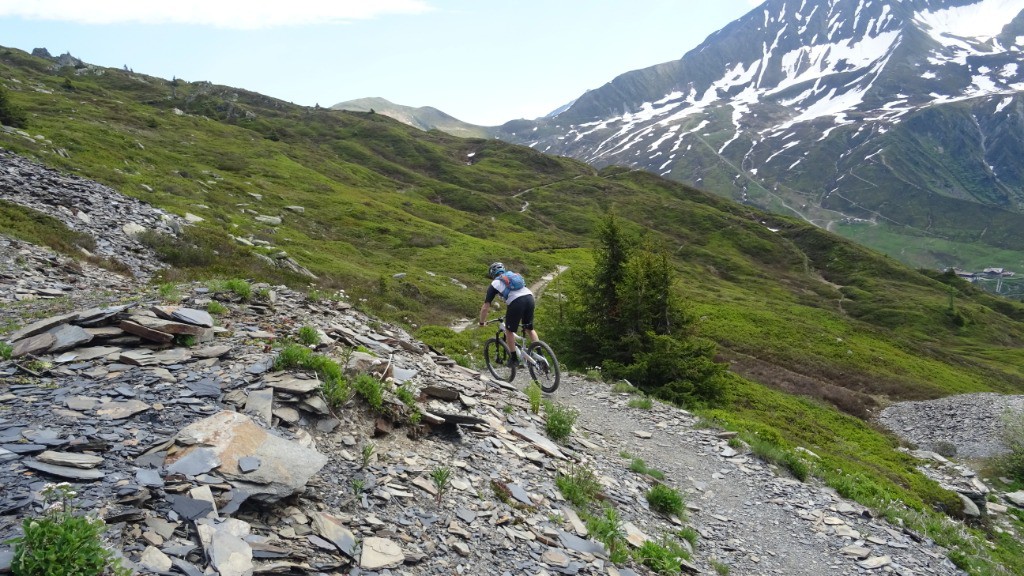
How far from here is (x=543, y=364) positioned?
1614 centimetres

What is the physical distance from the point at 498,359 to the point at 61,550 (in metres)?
13.3

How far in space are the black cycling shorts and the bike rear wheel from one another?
1.19 meters

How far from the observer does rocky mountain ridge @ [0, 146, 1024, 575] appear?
542 centimetres

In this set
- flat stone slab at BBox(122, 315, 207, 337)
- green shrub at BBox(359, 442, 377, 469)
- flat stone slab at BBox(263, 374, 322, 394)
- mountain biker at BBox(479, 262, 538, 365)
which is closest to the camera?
green shrub at BBox(359, 442, 377, 469)

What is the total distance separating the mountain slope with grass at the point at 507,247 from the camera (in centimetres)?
2891

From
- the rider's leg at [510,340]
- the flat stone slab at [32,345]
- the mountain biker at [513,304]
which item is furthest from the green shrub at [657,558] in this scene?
the flat stone slab at [32,345]

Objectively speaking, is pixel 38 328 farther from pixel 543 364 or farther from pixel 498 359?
pixel 543 364

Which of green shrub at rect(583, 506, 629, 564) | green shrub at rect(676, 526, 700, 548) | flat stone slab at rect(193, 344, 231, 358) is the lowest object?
green shrub at rect(676, 526, 700, 548)

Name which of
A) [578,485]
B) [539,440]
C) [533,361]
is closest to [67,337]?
[539,440]

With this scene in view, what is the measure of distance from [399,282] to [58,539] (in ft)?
117

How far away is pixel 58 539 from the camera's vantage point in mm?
4074

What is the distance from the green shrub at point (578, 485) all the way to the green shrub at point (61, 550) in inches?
259

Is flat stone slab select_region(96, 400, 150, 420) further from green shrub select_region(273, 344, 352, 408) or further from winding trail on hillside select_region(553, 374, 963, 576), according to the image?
winding trail on hillside select_region(553, 374, 963, 576)

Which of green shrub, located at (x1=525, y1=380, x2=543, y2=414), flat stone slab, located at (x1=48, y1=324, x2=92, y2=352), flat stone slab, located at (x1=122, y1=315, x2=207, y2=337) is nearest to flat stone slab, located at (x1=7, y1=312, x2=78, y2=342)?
flat stone slab, located at (x1=48, y1=324, x2=92, y2=352)
